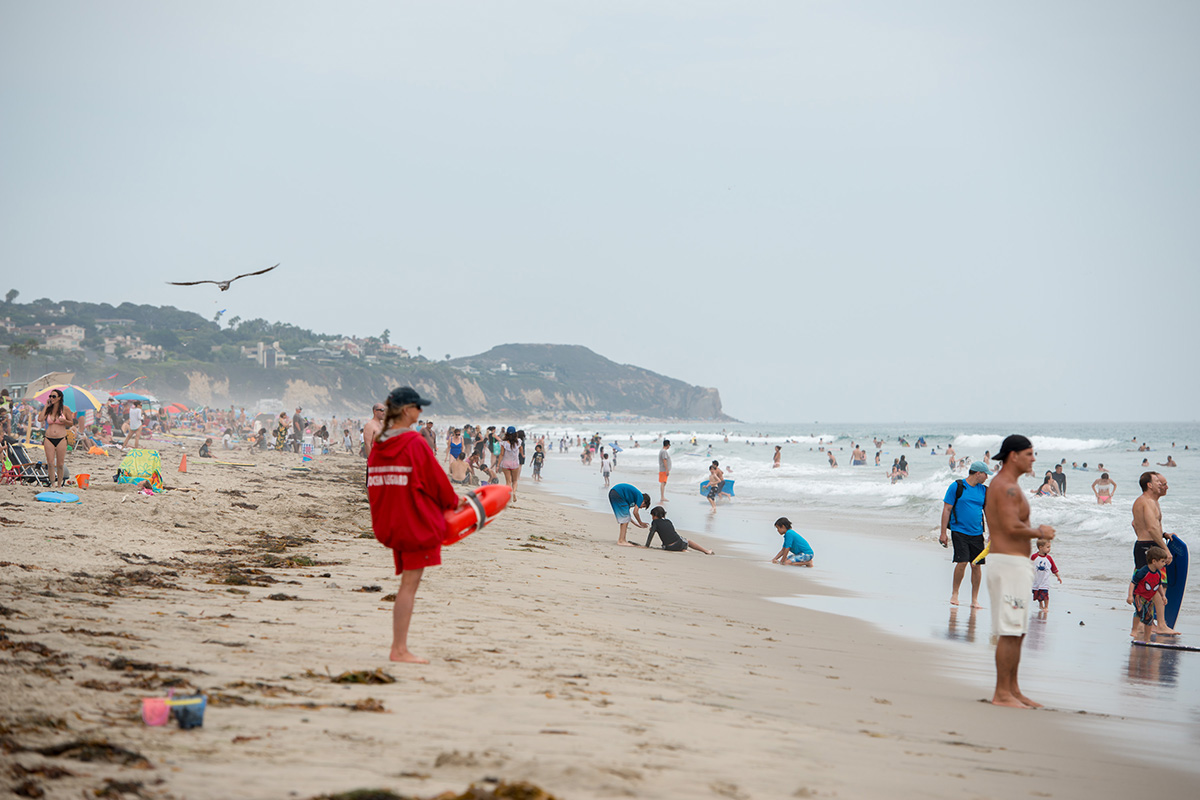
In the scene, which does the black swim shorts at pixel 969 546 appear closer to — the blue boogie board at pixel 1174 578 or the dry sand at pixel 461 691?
the blue boogie board at pixel 1174 578

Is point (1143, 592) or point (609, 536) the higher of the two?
point (1143, 592)

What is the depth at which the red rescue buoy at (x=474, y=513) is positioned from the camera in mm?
4590

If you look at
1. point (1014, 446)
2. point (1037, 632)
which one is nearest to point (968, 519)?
point (1037, 632)

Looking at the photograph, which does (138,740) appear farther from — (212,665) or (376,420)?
(376,420)

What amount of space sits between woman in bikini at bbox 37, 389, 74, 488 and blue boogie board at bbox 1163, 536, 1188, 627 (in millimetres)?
12409

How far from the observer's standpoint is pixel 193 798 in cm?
252

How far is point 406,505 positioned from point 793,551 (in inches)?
329

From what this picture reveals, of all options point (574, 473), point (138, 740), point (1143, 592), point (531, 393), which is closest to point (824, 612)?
point (1143, 592)

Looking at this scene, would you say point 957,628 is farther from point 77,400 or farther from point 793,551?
point 77,400

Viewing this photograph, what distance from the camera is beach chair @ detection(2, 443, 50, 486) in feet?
37.1

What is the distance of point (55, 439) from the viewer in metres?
11.0

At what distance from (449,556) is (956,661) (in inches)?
198

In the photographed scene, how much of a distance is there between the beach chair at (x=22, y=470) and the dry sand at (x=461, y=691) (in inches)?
145

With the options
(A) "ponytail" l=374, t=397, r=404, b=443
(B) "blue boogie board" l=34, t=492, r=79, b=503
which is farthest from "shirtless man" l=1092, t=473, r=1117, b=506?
(B) "blue boogie board" l=34, t=492, r=79, b=503
